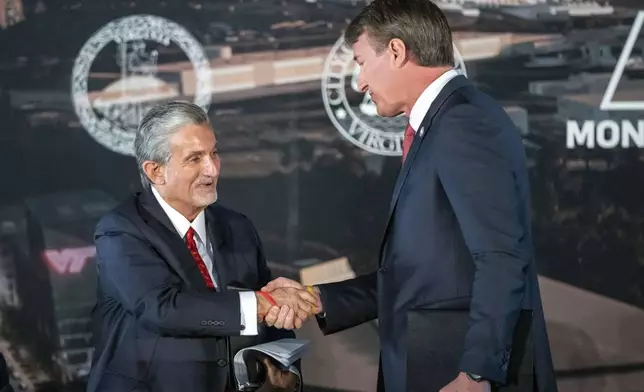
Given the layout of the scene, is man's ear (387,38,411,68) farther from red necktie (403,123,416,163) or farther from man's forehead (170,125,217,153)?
man's forehead (170,125,217,153)

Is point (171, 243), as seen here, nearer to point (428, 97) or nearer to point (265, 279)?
point (265, 279)

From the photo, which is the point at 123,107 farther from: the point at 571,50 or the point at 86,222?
the point at 571,50

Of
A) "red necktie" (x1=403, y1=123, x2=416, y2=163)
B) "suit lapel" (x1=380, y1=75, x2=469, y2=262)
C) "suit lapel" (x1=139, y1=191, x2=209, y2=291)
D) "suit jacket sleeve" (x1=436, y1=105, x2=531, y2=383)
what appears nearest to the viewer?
"suit jacket sleeve" (x1=436, y1=105, x2=531, y2=383)

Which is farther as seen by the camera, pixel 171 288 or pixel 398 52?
pixel 171 288

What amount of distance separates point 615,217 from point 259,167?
1296mm

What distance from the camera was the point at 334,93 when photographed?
10.4ft

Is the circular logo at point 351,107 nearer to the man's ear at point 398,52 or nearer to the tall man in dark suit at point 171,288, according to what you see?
the tall man in dark suit at point 171,288

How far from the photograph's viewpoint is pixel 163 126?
7.40ft

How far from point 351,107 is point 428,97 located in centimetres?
121

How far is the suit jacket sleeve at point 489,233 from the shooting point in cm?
176

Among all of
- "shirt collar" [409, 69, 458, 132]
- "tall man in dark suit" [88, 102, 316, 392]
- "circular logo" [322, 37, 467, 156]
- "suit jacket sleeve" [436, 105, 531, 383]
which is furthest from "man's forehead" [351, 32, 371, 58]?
"circular logo" [322, 37, 467, 156]

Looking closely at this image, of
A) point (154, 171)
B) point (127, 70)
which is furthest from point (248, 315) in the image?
point (127, 70)

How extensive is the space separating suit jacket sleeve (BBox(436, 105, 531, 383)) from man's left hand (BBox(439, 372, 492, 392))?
3cm

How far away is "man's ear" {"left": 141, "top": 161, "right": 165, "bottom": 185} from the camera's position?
2291 millimetres
